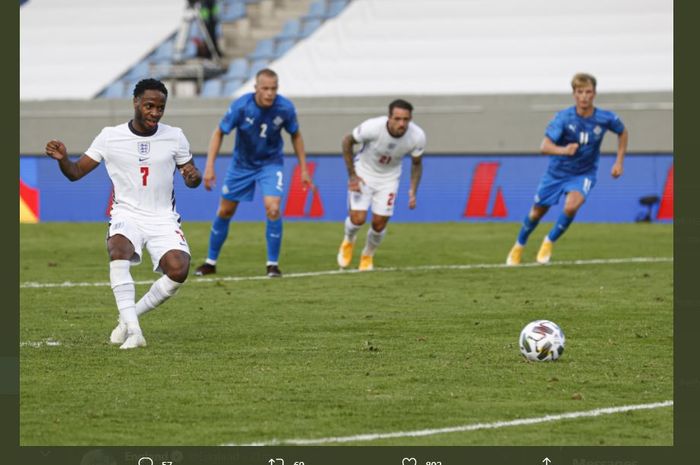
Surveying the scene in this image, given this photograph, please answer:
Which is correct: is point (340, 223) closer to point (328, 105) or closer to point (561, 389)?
point (328, 105)

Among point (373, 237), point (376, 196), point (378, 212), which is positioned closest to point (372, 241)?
point (373, 237)

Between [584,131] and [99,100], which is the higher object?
→ [99,100]

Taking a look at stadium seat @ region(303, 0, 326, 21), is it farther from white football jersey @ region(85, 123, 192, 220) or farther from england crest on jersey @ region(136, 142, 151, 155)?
england crest on jersey @ region(136, 142, 151, 155)

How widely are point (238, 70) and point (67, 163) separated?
2285 cm

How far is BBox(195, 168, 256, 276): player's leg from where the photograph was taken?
1543 cm

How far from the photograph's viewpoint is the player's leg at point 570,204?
53.4ft

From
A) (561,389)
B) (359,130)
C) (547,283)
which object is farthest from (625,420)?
(359,130)

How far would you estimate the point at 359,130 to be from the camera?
15.8 metres

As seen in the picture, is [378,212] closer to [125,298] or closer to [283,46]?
[125,298]

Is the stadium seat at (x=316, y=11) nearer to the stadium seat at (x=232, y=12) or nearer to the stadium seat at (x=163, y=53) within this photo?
the stadium seat at (x=232, y=12)

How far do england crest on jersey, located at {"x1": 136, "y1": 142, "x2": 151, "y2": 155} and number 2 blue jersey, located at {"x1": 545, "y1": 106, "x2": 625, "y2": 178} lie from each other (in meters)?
7.47

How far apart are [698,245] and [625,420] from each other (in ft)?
24.7

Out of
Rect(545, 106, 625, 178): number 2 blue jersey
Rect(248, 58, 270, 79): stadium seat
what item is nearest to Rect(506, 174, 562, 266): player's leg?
Rect(545, 106, 625, 178): number 2 blue jersey
